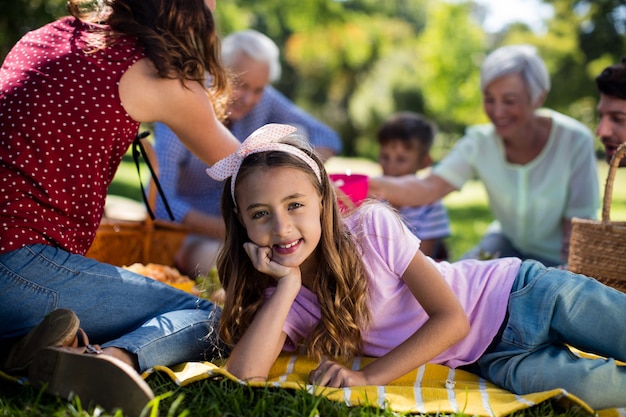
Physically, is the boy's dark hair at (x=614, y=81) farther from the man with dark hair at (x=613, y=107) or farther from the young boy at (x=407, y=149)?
the young boy at (x=407, y=149)

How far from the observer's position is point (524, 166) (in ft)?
14.4

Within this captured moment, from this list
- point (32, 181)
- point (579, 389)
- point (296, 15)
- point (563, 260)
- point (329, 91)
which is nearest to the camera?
point (579, 389)

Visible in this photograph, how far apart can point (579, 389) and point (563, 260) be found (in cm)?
210

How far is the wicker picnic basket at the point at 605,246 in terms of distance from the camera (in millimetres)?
2984

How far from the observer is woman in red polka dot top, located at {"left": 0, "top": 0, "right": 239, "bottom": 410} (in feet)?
7.35

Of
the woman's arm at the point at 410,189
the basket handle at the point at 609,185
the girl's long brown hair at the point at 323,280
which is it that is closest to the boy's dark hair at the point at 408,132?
the woman's arm at the point at 410,189

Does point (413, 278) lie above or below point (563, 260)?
above

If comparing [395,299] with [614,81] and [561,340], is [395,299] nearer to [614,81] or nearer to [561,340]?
[561,340]

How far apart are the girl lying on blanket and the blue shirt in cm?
191

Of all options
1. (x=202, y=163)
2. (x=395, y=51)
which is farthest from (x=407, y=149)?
(x=395, y=51)

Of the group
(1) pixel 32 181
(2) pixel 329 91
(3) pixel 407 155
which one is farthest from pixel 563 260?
(2) pixel 329 91

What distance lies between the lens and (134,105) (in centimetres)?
242

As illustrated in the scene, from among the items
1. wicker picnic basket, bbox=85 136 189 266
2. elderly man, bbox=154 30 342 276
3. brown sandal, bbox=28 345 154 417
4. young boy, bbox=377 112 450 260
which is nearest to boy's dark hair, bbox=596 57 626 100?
young boy, bbox=377 112 450 260

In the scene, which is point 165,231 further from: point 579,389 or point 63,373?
point 579,389
